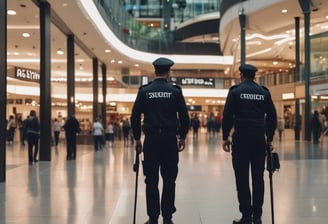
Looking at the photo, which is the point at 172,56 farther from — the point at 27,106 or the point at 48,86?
the point at 48,86

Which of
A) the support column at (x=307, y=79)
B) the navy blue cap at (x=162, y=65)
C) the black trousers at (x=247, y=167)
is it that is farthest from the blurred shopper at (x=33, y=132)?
the support column at (x=307, y=79)

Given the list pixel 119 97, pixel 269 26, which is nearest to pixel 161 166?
pixel 269 26

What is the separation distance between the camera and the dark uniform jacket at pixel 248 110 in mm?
5742

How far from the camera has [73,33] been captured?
73.9 feet

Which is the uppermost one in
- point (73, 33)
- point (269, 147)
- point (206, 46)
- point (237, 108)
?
point (206, 46)

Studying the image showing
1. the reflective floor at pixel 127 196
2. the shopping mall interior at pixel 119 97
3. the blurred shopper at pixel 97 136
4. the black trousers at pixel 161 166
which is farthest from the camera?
the blurred shopper at pixel 97 136

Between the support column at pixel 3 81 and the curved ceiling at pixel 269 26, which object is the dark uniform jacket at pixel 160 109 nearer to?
the support column at pixel 3 81

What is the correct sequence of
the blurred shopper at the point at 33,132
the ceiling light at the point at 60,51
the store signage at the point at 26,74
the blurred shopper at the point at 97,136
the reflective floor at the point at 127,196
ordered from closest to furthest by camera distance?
the reflective floor at the point at 127,196 < the blurred shopper at the point at 33,132 < the store signage at the point at 26,74 < the blurred shopper at the point at 97,136 < the ceiling light at the point at 60,51

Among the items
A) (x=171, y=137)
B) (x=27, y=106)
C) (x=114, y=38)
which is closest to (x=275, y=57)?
(x=114, y=38)

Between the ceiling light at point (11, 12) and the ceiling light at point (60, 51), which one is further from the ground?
the ceiling light at point (11, 12)

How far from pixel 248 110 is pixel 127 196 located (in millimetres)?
3377

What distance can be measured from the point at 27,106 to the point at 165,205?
29.2m

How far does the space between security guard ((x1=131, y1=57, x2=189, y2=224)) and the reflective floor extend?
0.90m

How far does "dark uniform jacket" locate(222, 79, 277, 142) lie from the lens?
5742 millimetres
